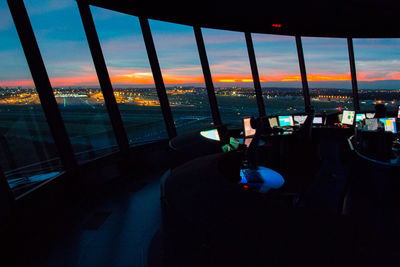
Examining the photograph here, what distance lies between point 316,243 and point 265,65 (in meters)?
6.59

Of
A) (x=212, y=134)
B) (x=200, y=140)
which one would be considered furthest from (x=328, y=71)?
(x=200, y=140)

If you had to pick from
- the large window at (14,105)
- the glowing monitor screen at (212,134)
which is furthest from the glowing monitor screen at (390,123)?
the large window at (14,105)

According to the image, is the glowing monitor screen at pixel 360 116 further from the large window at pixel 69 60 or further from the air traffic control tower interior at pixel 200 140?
the large window at pixel 69 60

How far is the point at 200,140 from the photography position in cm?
292

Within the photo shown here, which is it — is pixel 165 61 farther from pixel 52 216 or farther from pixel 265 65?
pixel 52 216

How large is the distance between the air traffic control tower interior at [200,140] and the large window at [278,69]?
0.04m

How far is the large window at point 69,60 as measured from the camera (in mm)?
3479

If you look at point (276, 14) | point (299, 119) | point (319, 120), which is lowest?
point (319, 120)

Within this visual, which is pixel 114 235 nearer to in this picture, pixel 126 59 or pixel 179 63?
pixel 126 59

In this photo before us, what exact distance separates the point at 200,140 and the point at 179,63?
134 inches

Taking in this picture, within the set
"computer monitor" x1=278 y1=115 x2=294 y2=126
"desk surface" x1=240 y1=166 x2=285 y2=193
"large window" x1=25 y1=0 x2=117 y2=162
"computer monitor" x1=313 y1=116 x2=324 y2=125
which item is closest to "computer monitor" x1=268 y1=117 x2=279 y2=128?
"computer monitor" x1=278 y1=115 x2=294 y2=126

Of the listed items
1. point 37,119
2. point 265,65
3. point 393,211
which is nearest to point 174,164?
point 37,119

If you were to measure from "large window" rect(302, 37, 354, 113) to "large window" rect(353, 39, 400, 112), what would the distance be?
0.38 m

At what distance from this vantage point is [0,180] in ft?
8.79
